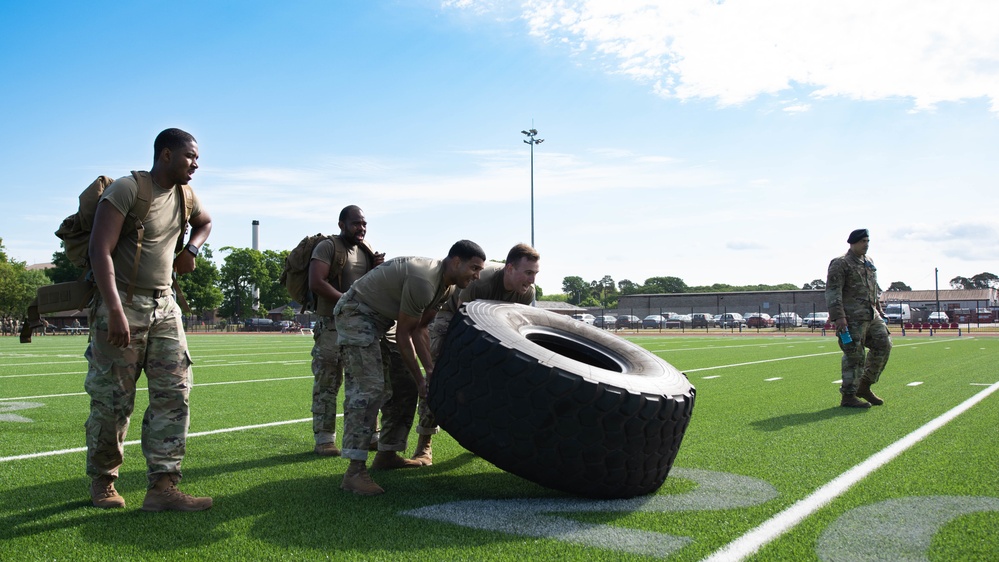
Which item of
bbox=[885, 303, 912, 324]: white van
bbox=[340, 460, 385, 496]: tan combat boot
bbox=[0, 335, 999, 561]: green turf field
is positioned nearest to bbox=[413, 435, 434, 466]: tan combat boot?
bbox=[0, 335, 999, 561]: green turf field

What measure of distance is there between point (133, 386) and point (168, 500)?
620 mm

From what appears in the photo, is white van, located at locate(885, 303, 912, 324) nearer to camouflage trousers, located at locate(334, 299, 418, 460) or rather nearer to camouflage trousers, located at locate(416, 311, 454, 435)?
camouflage trousers, located at locate(416, 311, 454, 435)

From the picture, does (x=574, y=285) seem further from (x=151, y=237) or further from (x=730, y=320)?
(x=151, y=237)

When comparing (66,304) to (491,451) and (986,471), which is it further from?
(986,471)

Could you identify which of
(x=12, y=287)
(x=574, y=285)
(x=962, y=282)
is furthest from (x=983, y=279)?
(x=12, y=287)

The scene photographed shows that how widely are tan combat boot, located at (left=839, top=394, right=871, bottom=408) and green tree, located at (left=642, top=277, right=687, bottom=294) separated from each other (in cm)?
14503

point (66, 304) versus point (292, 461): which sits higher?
point (66, 304)

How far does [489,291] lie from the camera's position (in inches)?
208

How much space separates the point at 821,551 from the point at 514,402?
59.2 inches

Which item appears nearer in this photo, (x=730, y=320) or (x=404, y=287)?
(x=404, y=287)

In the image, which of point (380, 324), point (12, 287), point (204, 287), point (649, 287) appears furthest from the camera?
point (649, 287)

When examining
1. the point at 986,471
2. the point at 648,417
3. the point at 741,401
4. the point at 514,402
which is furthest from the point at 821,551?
the point at 741,401

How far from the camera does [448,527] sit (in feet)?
11.4

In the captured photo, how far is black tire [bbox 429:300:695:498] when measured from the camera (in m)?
3.66
